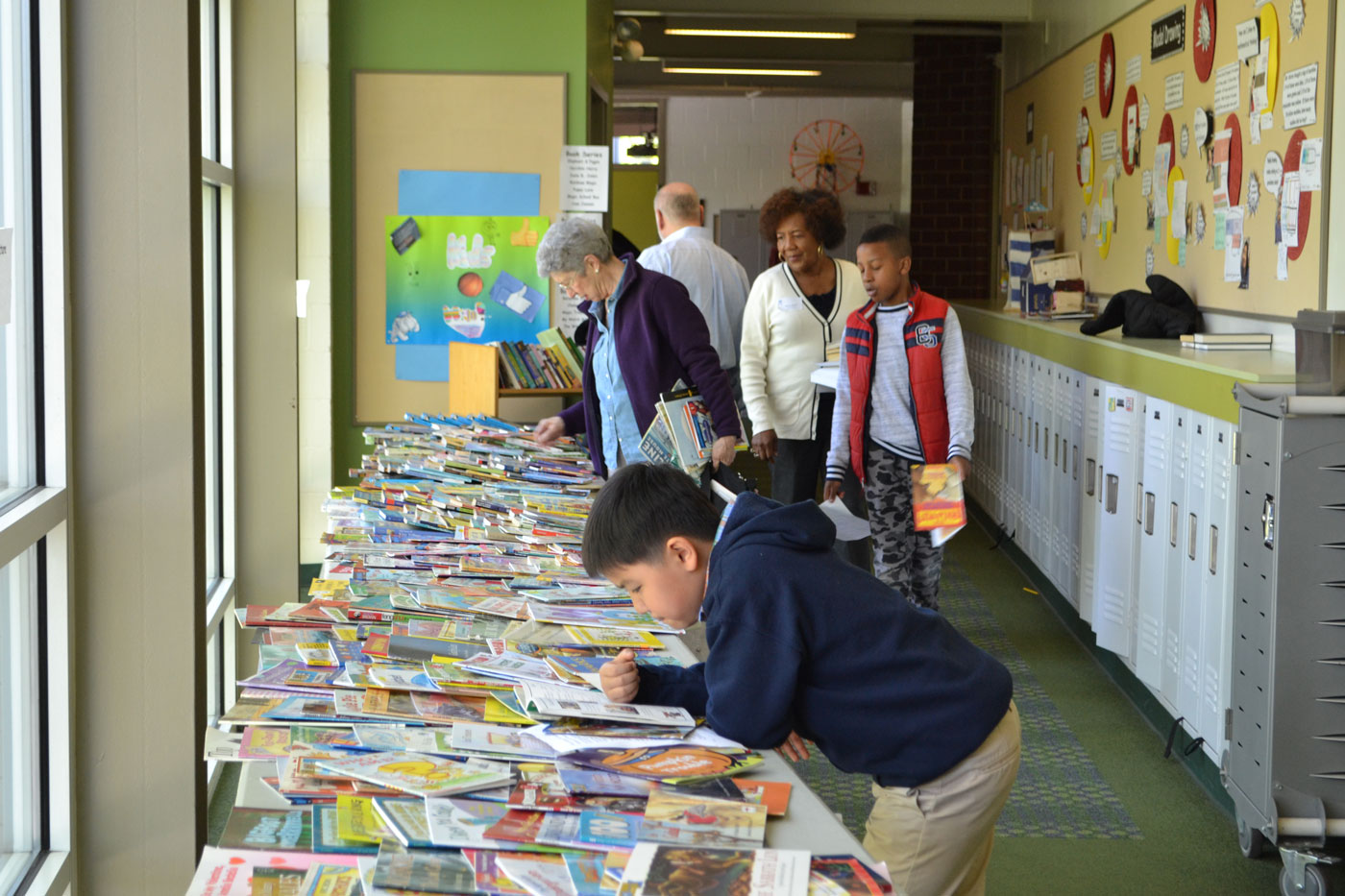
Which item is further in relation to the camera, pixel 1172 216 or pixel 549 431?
pixel 1172 216

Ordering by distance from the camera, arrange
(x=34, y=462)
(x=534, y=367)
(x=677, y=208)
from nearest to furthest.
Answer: (x=34, y=462), (x=677, y=208), (x=534, y=367)

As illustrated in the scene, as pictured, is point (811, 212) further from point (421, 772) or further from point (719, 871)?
point (719, 871)

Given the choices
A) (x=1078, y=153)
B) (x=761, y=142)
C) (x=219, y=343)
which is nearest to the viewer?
(x=219, y=343)

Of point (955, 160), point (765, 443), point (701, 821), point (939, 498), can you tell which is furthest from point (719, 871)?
point (955, 160)

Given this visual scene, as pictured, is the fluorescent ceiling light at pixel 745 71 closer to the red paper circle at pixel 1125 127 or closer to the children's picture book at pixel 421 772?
the red paper circle at pixel 1125 127

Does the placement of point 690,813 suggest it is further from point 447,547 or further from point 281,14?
point 281,14

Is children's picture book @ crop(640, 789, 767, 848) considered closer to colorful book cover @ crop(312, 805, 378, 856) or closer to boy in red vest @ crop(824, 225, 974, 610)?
colorful book cover @ crop(312, 805, 378, 856)

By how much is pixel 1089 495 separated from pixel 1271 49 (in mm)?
1680

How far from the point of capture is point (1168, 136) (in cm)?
563

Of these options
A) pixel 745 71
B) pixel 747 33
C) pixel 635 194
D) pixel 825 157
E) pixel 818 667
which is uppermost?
pixel 745 71

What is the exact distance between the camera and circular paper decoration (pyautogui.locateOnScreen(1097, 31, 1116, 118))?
650cm

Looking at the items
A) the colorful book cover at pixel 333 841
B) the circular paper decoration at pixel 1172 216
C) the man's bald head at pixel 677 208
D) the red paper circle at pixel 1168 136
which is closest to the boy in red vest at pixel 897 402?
the man's bald head at pixel 677 208

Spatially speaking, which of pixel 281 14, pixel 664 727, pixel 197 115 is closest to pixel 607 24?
pixel 281 14

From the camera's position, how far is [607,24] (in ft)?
24.9
